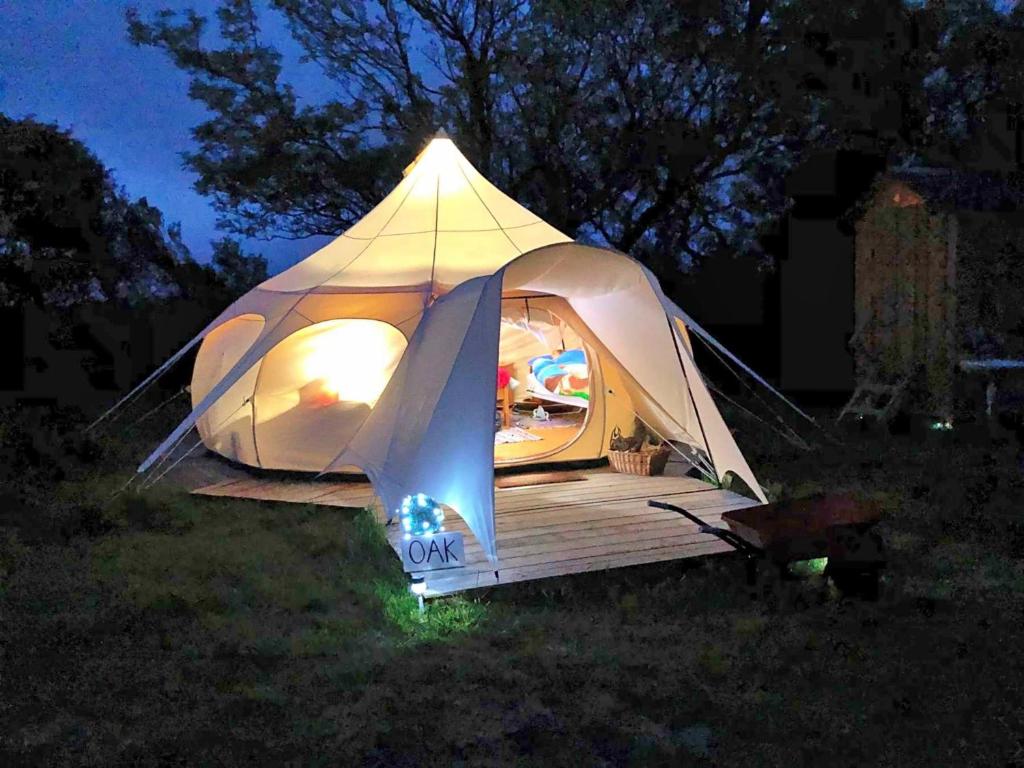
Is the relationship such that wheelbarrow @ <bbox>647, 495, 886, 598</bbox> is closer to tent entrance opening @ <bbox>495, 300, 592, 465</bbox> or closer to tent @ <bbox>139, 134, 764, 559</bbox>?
tent @ <bbox>139, 134, 764, 559</bbox>

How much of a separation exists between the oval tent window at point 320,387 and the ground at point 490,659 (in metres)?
1.17

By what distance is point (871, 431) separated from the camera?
7875 millimetres

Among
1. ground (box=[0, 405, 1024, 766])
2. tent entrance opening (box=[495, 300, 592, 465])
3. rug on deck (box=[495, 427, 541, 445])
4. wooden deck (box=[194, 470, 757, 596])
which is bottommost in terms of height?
ground (box=[0, 405, 1024, 766])

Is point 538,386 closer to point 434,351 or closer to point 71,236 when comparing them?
point 434,351

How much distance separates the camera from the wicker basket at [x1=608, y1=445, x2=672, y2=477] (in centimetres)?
639

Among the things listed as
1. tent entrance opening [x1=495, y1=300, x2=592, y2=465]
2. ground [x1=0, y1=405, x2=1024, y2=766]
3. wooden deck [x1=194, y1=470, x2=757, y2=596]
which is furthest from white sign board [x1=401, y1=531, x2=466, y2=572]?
tent entrance opening [x1=495, y1=300, x2=592, y2=465]

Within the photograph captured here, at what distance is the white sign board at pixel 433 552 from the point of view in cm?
413

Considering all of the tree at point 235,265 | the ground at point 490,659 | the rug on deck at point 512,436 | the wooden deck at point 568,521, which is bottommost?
the ground at point 490,659

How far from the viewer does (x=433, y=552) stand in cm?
420

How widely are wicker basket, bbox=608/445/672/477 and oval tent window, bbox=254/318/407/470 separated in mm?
1828

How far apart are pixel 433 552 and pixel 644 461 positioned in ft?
A: 8.51

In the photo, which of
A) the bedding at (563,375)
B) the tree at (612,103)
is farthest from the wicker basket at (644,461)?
the tree at (612,103)

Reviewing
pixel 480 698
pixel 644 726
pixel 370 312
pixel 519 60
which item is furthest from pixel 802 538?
pixel 519 60

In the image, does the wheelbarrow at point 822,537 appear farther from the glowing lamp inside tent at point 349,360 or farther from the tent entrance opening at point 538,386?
the glowing lamp inside tent at point 349,360
